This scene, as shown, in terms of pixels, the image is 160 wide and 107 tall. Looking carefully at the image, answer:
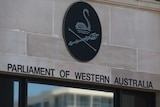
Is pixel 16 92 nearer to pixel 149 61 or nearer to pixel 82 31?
pixel 82 31

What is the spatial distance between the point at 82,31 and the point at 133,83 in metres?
1.76

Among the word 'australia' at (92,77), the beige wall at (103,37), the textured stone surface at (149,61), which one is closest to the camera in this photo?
the beige wall at (103,37)

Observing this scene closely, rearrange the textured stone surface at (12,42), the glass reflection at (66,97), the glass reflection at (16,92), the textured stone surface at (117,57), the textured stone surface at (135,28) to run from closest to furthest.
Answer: the textured stone surface at (12,42) → the glass reflection at (16,92) → the glass reflection at (66,97) → the textured stone surface at (117,57) → the textured stone surface at (135,28)

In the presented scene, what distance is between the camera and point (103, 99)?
14922 millimetres

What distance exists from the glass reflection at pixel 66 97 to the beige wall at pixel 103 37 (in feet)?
1.80

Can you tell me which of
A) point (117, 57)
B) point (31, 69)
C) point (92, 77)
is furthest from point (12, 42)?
point (117, 57)

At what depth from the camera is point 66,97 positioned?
1438cm

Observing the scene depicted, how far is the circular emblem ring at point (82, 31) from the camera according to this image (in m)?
14.3

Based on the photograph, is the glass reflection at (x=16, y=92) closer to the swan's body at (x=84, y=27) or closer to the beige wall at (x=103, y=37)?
the beige wall at (x=103, y=37)

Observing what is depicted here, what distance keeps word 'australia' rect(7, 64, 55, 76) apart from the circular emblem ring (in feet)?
2.40

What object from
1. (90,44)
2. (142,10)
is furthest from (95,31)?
(142,10)

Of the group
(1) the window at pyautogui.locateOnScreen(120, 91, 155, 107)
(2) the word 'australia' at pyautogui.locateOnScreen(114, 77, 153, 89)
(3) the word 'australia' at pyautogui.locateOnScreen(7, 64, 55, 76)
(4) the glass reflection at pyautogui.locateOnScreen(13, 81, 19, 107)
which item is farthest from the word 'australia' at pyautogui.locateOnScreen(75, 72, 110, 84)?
(4) the glass reflection at pyautogui.locateOnScreen(13, 81, 19, 107)

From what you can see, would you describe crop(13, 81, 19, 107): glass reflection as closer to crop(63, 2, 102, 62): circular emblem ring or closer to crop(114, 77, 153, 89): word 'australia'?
crop(63, 2, 102, 62): circular emblem ring

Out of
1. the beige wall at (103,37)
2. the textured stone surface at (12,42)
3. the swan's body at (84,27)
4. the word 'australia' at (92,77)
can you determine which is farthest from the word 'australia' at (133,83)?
the textured stone surface at (12,42)
